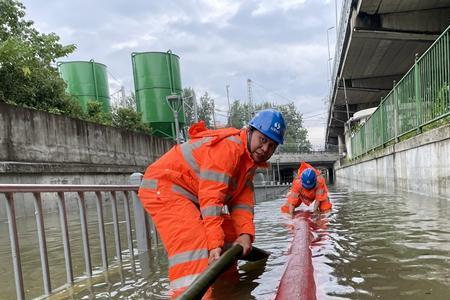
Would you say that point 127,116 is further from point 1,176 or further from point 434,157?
point 434,157

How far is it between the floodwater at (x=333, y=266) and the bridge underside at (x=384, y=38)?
9661 mm

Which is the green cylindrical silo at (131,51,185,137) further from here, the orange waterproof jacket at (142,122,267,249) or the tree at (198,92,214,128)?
the tree at (198,92,214,128)

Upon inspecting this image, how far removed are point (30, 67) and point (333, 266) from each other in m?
13.4

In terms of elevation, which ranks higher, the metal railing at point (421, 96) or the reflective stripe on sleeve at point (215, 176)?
the metal railing at point (421, 96)

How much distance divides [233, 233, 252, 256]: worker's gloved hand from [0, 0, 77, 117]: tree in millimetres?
12080

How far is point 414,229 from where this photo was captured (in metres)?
5.20

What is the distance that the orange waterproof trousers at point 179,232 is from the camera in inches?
115

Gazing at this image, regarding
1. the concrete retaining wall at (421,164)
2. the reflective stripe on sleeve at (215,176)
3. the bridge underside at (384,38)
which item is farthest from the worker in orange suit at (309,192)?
the bridge underside at (384,38)

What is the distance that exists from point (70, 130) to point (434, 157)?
10.5m

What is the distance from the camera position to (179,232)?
301cm

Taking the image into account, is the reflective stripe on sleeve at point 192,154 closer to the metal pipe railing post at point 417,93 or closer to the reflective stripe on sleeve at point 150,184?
the reflective stripe on sleeve at point 150,184

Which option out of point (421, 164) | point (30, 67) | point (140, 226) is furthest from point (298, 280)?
point (30, 67)

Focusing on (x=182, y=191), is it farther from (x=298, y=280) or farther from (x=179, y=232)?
(x=298, y=280)

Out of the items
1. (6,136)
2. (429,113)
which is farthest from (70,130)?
(429,113)
